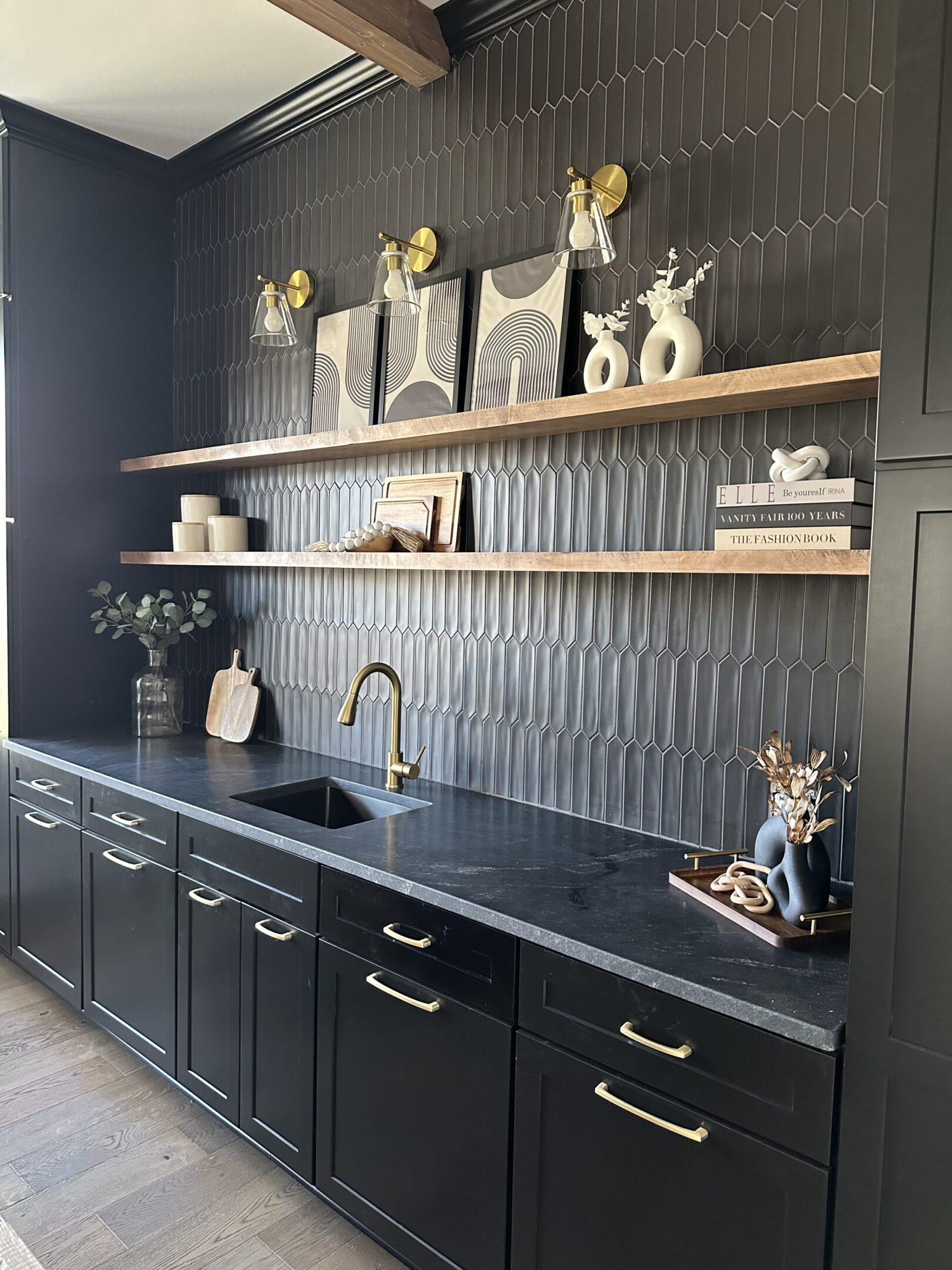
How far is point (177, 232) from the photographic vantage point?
Result: 3.43 metres

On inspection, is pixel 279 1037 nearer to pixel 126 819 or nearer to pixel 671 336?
pixel 126 819

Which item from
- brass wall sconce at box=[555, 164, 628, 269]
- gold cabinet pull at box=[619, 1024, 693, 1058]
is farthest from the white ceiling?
gold cabinet pull at box=[619, 1024, 693, 1058]

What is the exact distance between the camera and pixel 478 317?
7.75ft

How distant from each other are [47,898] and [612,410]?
90.6 inches

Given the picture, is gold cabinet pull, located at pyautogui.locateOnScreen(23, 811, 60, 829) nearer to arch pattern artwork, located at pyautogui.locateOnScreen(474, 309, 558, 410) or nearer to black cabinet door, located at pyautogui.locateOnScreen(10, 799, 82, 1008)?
black cabinet door, located at pyautogui.locateOnScreen(10, 799, 82, 1008)

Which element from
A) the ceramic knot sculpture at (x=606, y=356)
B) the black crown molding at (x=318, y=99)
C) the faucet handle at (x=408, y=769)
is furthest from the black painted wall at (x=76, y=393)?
the ceramic knot sculpture at (x=606, y=356)

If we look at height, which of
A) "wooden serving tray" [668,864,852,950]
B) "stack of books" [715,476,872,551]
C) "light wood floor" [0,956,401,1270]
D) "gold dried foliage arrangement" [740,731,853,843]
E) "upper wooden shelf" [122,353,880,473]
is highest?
"upper wooden shelf" [122,353,880,473]

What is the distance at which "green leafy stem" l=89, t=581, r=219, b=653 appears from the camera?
310 cm

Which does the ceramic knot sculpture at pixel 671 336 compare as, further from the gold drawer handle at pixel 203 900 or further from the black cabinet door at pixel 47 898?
the black cabinet door at pixel 47 898

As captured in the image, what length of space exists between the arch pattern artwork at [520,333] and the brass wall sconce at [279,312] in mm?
636

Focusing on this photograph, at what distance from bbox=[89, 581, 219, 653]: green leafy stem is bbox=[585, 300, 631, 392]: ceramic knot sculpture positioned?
1669 millimetres

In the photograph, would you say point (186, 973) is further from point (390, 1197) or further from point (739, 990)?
point (739, 990)

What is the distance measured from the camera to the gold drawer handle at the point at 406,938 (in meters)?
1.70

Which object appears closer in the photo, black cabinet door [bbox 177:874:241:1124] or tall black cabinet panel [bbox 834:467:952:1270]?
tall black cabinet panel [bbox 834:467:952:1270]
